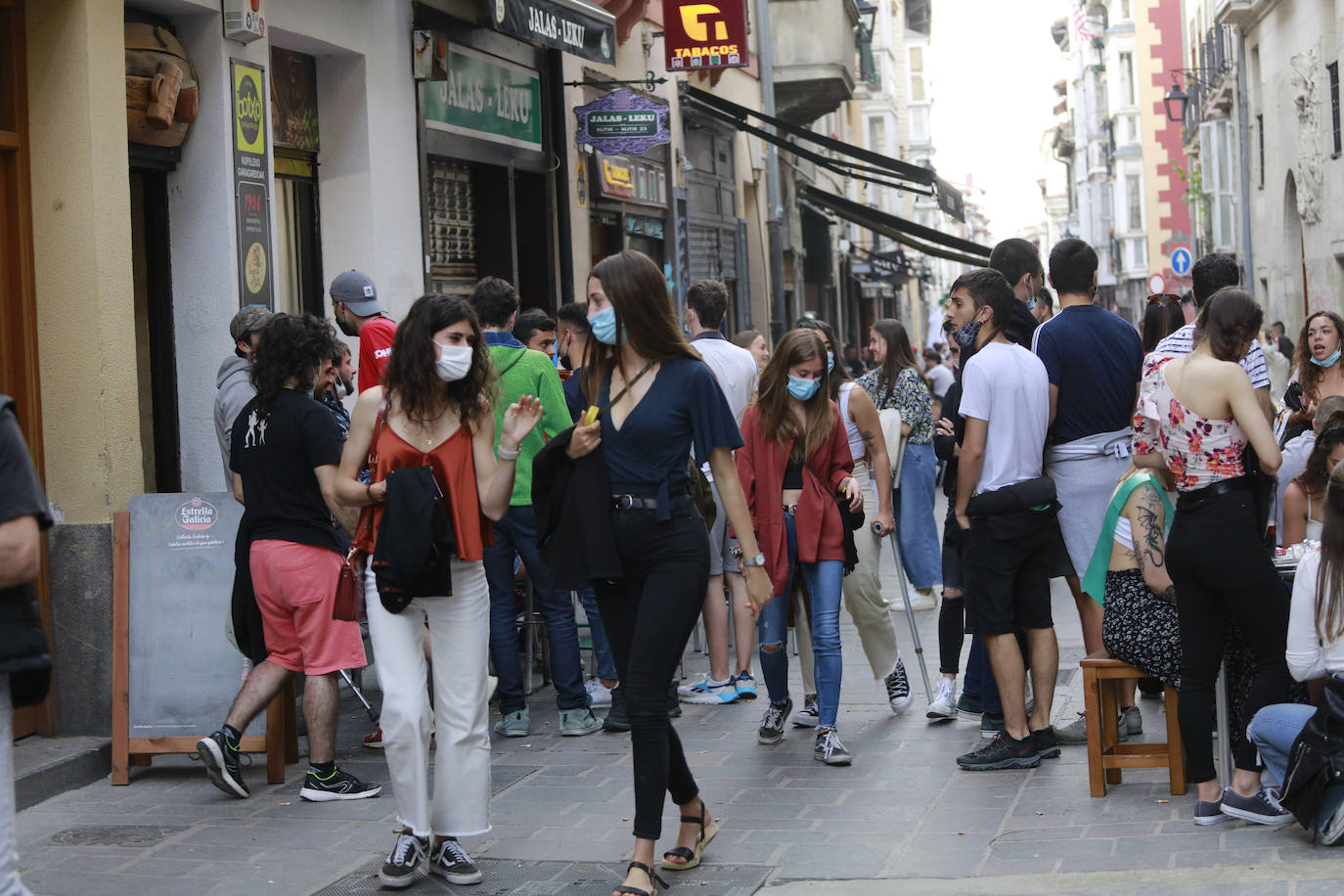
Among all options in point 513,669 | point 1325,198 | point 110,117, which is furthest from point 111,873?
point 1325,198

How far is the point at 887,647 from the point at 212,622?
10.1 feet

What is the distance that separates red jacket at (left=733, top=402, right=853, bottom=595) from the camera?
23.8 feet

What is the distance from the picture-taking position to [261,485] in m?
6.66

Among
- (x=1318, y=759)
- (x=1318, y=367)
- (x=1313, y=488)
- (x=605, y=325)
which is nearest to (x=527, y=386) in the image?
(x=605, y=325)

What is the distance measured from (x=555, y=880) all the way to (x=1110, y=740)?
2260mm

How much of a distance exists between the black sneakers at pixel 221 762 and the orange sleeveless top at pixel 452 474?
5.03 feet

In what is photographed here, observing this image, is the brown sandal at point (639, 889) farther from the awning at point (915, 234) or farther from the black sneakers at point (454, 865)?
the awning at point (915, 234)

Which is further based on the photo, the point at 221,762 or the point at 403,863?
A: the point at 221,762

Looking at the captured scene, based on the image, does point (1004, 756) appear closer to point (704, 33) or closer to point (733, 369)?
point (733, 369)

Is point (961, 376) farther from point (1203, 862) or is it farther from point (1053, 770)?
point (1203, 862)

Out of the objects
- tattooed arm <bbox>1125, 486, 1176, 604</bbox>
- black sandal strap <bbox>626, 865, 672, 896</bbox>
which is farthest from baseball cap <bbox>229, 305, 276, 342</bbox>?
tattooed arm <bbox>1125, 486, 1176, 604</bbox>

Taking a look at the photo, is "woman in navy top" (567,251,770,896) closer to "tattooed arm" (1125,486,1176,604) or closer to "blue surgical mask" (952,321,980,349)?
"tattooed arm" (1125,486,1176,604)

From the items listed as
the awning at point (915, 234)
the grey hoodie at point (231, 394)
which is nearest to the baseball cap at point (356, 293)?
the grey hoodie at point (231, 394)

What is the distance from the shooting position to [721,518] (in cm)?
868
